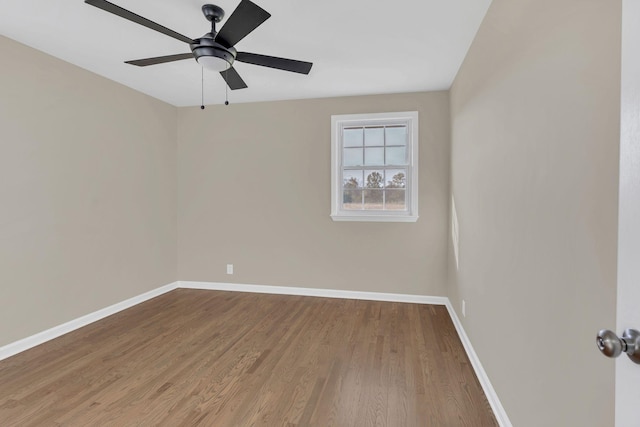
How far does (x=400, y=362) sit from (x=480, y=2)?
2599 millimetres

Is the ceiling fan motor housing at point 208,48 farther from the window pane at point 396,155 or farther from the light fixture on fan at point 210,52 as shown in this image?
the window pane at point 396,155

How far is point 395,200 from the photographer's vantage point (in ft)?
13.0

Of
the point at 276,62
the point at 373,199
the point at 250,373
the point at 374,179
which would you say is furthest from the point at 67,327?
the point at 374,179

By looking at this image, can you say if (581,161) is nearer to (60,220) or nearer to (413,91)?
(413,91)

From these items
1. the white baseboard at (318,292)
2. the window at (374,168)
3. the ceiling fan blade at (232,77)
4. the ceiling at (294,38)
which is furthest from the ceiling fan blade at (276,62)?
the white baseboard at (318,292)

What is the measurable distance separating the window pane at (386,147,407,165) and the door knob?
339 centimetres

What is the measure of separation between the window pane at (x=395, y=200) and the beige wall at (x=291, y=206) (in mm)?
238

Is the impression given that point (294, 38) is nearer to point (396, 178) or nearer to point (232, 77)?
point (232, 77)

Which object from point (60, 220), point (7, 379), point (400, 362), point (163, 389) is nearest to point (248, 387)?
point (163, 389)

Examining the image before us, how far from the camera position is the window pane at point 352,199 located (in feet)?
13.2

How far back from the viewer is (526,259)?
4.75 feet

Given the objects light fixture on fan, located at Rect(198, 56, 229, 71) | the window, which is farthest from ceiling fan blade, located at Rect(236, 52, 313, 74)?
the window

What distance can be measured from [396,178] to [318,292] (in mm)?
1772

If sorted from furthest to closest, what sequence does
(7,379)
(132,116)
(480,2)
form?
(132,116) < (7,379) < (480,2)
